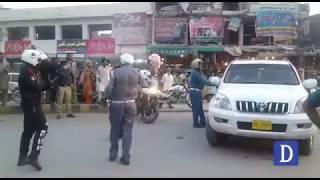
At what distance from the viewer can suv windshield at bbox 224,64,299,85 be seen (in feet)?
27.6

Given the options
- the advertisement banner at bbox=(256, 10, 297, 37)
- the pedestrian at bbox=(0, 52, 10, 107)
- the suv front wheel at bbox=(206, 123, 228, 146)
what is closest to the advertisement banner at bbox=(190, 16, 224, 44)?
the advertisement banner at bbox=(256, 10, 297, 37)

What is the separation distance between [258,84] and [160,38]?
20.9 meters

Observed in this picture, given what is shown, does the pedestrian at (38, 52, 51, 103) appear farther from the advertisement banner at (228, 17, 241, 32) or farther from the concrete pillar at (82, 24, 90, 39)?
the concrete pillar at (82, 24, 90, 39)

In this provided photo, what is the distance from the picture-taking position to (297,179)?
5.89m

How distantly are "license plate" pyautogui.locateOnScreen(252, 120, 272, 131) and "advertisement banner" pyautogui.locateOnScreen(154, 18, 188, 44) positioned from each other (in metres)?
21.6

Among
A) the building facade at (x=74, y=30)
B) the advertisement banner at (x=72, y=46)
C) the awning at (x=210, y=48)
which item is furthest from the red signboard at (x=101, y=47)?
the awning at (x=210, y=48)

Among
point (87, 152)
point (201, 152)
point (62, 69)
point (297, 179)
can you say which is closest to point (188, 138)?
point (201, 152)

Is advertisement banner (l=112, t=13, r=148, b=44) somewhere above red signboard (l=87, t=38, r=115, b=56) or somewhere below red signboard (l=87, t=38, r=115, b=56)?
above

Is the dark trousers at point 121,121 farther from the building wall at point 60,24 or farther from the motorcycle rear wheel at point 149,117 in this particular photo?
the building wall at point 60,24

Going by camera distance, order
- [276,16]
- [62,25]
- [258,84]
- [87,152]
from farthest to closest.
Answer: [62,25]
[276,16]
[258,84]
[87,152]

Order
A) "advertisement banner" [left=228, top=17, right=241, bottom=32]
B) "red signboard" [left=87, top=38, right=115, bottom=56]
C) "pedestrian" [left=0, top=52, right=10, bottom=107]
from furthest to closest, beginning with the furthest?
"red signboard" [left=87, top=38, right=115, bottom=56] < "advertisement banner" [left=228, top=17, right=241, bottom=32] < "pedestrian" [left=0, top=52, right=10, bottom=107]

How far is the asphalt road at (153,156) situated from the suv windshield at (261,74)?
1163 mm

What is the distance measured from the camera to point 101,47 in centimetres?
2923

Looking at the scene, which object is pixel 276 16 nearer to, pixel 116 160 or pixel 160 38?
pixel 160 38
